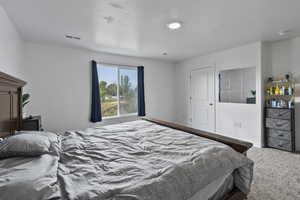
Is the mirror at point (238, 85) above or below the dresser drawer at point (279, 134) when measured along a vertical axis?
above

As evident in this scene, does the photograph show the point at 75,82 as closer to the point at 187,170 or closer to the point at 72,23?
the point at 72,23

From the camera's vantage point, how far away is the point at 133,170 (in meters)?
1.12

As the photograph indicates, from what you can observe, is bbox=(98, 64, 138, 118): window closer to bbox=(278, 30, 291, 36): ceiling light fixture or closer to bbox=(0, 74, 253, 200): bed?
bbox=(0, 74, 253, 200): bed

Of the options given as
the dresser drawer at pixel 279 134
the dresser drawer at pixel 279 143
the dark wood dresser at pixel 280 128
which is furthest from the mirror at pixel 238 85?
the dresser drawer at pixel 279 143

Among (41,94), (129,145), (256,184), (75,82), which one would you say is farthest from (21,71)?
(256,184)

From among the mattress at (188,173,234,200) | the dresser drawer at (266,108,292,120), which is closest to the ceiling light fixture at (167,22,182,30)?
the mattress at (188,173,234,200)

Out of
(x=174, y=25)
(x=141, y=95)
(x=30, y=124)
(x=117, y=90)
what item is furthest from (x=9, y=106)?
(x=141, y=95)

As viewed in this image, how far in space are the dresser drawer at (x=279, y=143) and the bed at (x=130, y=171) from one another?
253cm

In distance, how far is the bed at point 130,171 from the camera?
83 centimetres

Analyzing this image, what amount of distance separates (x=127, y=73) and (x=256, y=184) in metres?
4.00

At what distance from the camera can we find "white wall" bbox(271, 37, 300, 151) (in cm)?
324

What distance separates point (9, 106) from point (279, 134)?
481 centimetres

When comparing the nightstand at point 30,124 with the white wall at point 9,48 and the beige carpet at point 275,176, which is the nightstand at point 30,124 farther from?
the beige carpet at point 275,176

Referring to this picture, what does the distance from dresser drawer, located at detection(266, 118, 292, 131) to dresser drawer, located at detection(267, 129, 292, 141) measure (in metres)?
0.08
